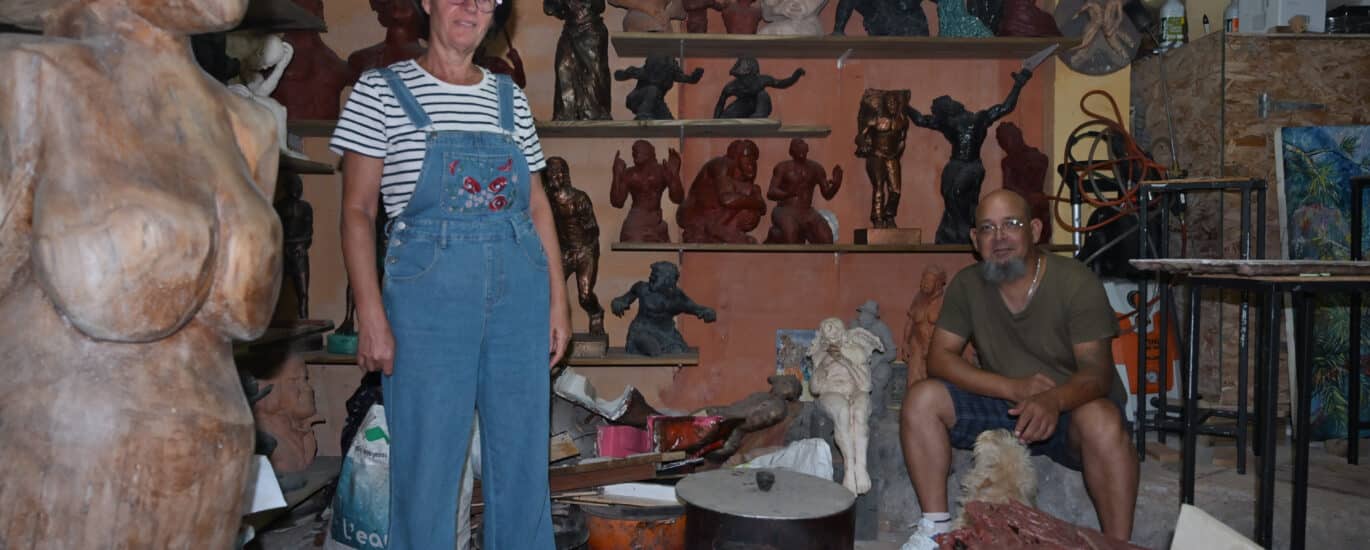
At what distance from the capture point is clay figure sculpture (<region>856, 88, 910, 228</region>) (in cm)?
432

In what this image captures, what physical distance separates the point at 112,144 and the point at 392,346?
38.6 inches

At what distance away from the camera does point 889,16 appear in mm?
4379

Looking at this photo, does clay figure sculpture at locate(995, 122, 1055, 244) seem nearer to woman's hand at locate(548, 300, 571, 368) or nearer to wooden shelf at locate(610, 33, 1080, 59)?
wooden shelf at locate(610, 33, 1080, 59)

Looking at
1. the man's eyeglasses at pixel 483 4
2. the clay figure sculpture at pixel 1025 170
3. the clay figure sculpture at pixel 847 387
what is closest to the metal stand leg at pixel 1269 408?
the clay figure sculpture at pixel 847 387

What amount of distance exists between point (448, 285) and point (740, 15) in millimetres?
2711

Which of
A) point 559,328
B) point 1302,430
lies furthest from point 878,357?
point 559,328

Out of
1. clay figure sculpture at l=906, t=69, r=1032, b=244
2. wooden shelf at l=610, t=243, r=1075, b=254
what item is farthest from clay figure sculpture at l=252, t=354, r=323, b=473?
clay figure sculpture at l=906, t=69, r=1032, b=244

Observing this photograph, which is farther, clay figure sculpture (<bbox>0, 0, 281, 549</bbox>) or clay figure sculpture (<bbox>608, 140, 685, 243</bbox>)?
clay figure sculpture (<bbox>608, 140, 685, 243</bbox>)

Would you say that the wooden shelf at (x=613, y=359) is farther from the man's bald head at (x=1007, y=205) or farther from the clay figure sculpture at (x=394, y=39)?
the man's bald head at (x=1007, y=205)

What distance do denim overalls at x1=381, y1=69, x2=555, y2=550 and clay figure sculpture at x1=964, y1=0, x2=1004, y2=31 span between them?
305 cm

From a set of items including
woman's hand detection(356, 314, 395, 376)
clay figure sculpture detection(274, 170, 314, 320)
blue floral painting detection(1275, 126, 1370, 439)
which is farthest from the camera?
blue floral painting detection(1275, 126, 1370, 439)

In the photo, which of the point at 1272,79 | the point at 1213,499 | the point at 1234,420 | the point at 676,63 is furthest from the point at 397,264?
the point at 1272,79

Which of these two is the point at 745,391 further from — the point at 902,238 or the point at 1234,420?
the point at 1234,420

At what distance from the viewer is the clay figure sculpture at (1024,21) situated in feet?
14.3
